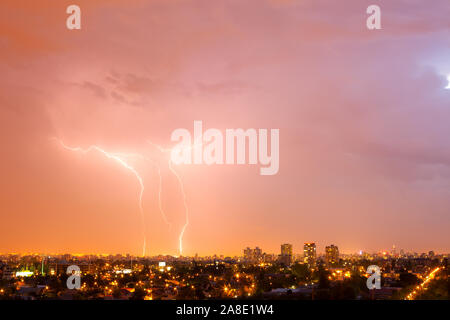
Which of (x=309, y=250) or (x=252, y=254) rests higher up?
(x=309, y=250)

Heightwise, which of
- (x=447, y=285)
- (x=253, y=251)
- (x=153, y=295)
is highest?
(x=447, y=285)

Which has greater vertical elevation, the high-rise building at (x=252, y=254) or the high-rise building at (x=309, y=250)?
the high-rise building at (x=309, y=250)

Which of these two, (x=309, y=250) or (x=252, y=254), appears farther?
(x=252, y=254)

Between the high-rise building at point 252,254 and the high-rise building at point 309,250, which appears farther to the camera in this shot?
the high-rise building at point 252,254

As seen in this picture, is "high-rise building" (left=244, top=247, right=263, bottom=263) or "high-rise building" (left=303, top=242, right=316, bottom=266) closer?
"high-rise building" (left=303, top=242, right=316, bottom=266)

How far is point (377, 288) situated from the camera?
113 feet

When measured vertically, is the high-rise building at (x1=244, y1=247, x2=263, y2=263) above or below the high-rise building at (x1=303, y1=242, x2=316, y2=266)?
below
